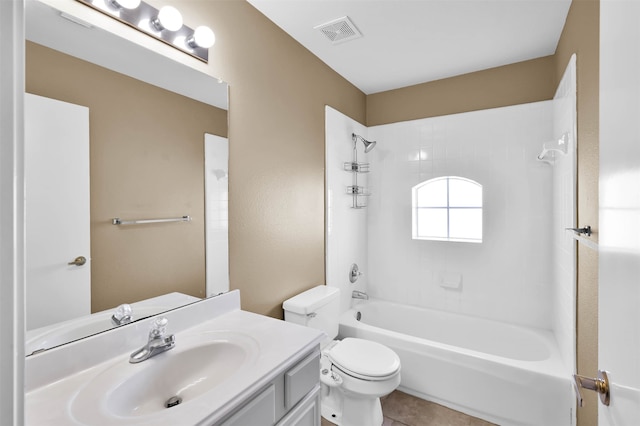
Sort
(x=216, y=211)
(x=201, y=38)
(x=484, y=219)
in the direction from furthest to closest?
(x=484, y=219), (x=216, y=211), (x=201, y=38)

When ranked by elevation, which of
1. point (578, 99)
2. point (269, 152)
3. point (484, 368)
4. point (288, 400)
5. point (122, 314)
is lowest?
point (484, 368)

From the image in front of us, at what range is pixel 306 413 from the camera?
1223mm

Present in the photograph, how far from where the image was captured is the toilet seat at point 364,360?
5.91 feet

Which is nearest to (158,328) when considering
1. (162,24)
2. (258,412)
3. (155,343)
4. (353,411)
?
(155,343)

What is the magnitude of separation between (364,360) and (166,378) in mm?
1201

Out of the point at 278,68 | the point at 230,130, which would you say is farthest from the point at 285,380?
the point at 278,68

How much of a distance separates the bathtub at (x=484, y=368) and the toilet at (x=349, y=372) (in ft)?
1.37

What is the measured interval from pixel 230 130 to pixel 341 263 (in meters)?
1.61

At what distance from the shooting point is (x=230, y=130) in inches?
66.2

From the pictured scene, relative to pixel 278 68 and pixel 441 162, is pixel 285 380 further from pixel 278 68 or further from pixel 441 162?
pixel 441 162

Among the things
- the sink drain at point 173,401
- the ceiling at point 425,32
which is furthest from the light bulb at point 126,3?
the sink drain at point 173,401

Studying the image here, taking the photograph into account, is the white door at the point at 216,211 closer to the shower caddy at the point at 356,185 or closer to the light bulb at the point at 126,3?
the light bulb at the point at 126,3

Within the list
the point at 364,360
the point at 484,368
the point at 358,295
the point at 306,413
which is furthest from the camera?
the point at 358,295

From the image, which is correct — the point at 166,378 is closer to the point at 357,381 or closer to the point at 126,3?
the point at 357,381
